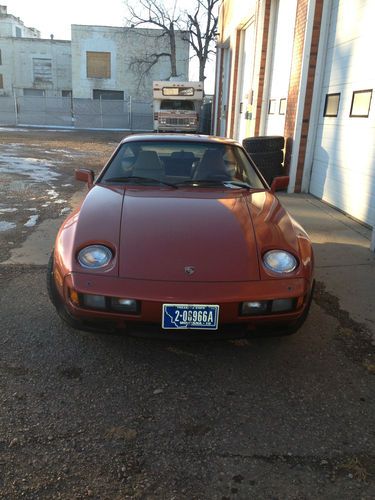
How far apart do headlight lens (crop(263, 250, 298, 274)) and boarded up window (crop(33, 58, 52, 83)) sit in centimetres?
5214

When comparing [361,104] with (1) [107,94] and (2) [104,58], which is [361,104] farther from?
(2) [104,58]

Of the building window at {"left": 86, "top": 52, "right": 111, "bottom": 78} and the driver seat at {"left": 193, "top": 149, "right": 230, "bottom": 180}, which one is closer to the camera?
the driver seat at {"left": 193, "top": 149, "right": 230, "bottom": 180}

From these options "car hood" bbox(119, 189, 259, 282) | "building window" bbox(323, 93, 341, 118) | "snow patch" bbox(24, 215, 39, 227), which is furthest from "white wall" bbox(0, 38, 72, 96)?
"car hood" bbox(119, 189, 259, 282)

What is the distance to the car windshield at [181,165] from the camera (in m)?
4.16

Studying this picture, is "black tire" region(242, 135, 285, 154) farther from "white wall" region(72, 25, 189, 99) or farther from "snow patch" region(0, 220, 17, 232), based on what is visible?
"white wall" region(72, 25, 189, 99)

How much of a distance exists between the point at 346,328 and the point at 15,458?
258 centimetres

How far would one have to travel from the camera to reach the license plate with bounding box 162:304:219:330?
8.82 feet

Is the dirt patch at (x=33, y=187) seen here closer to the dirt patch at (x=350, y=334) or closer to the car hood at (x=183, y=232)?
the car hood at (x=183, y=232)

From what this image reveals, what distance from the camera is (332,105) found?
8211mm

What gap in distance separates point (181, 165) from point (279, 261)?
1.71 m

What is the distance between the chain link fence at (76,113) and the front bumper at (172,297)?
114ft

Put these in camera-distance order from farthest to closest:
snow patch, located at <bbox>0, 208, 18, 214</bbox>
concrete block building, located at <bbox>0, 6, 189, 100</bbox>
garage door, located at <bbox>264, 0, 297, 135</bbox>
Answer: concrete block building, located at <bbox>0, 6, 189, 100</bbox> → garage door, located at <bbox>264, 0, 297, 135</bbox> → snow patch, located at <bbox>0, 208, 18, 214</bbox>

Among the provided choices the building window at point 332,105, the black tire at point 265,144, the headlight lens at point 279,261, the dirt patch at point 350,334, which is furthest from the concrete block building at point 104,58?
the headlight lens at point 279,261

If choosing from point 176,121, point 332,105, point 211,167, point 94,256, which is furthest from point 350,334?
point 176,121
